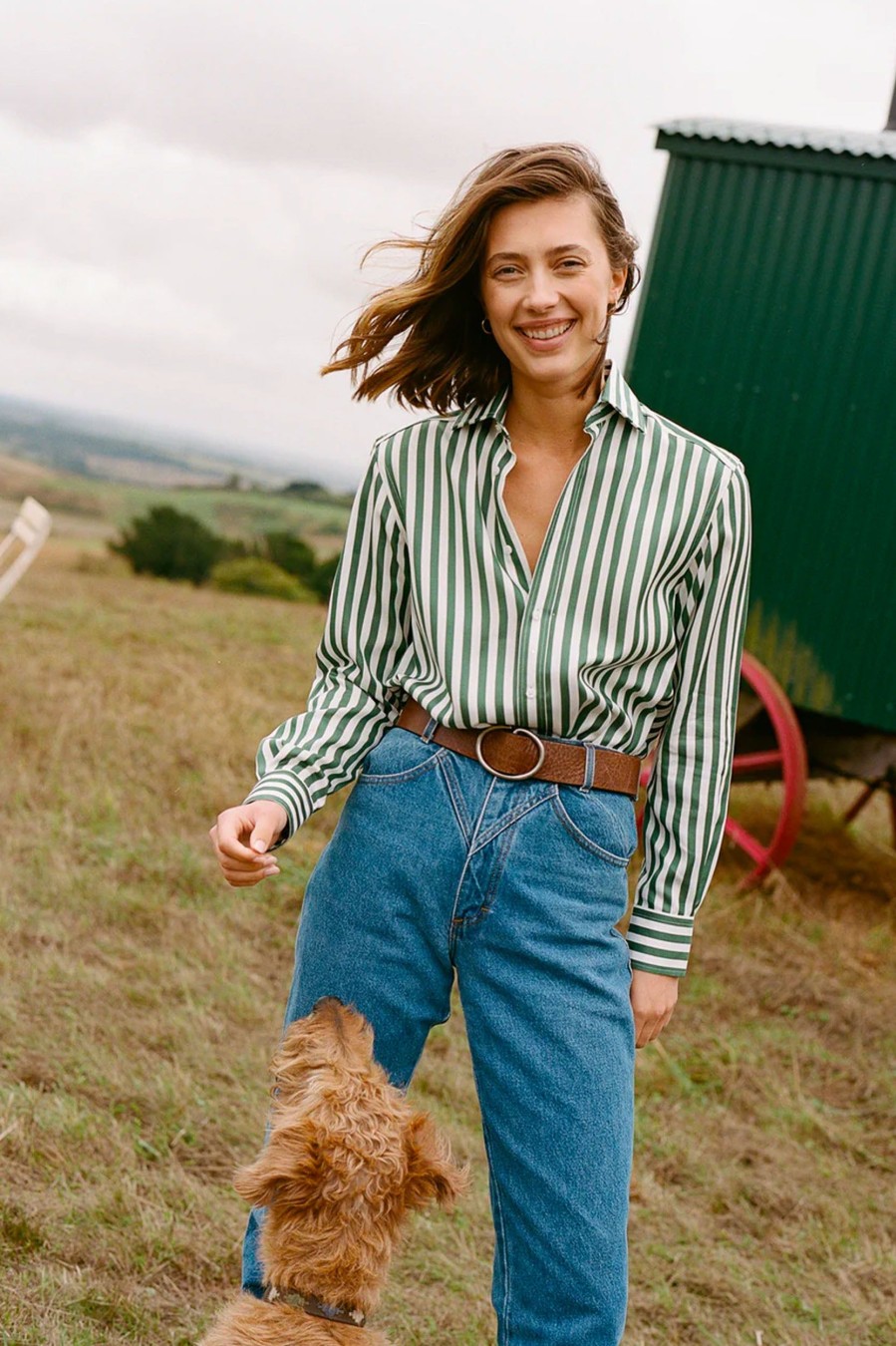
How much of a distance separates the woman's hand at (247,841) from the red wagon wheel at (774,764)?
483cm

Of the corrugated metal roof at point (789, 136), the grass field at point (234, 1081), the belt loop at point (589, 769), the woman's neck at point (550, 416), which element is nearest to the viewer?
the belt loop at point (589, 769)

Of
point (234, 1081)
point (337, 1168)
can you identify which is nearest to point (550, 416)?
point (337, 1168)

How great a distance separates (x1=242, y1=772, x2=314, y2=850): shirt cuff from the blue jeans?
0.09 metres

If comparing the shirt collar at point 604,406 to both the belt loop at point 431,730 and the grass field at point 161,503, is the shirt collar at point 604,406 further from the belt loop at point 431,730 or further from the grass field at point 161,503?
the grass field at point 161,503

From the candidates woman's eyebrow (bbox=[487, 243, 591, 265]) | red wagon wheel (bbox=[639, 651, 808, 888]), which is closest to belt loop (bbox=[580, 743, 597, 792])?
woman's eyebrow (bbox=[487, 243, 591, 265])

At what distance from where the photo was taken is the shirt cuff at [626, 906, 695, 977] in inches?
90.2

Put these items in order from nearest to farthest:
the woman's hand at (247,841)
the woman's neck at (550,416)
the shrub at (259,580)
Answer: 1. the woman's hand at (247,841)
2. the woman's neck at (550,416)
3. the shrub at (259,580)

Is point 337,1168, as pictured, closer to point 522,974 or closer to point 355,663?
point 522,974

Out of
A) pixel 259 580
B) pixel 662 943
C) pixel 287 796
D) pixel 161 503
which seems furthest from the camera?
pixel 161 503

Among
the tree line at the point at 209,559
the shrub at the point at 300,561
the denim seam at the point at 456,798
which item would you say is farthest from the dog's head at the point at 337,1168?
the tree line at the point at 209,559

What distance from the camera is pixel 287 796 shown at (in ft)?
7.13

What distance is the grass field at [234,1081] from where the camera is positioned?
3.29 metres

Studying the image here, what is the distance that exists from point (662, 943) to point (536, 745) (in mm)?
456

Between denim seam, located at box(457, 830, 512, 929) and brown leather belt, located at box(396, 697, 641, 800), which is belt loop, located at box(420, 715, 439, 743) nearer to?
brown leather belt, located at box(396, 697, 641, 800)
